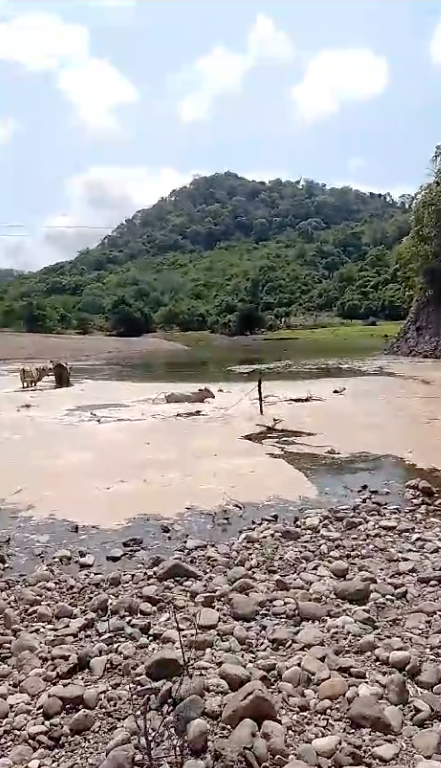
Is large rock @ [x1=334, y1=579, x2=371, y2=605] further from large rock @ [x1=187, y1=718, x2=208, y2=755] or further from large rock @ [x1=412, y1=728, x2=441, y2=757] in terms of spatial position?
large rock @ [x1=187, y1=718, x2=208, y2=755]

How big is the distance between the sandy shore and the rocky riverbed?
47.9 metres

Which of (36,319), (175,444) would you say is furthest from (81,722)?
(36,319)

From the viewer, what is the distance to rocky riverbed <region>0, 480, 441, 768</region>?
4.61m

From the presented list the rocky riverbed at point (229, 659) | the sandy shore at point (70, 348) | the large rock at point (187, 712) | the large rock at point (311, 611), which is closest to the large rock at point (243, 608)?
the rocky riverbed at point (229, 659)

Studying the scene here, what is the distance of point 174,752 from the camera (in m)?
4.50

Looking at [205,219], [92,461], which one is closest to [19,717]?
[92,461]

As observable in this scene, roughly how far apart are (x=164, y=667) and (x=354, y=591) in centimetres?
239

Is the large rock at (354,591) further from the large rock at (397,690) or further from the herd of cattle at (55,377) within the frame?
the herd of cattle at (55,377)

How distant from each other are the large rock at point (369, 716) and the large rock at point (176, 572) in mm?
3080

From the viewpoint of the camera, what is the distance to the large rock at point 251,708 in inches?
188

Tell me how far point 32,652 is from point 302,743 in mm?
2602

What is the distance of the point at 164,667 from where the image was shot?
17.8 feet

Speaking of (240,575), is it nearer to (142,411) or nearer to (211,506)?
(211,506)

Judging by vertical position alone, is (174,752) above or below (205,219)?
below
